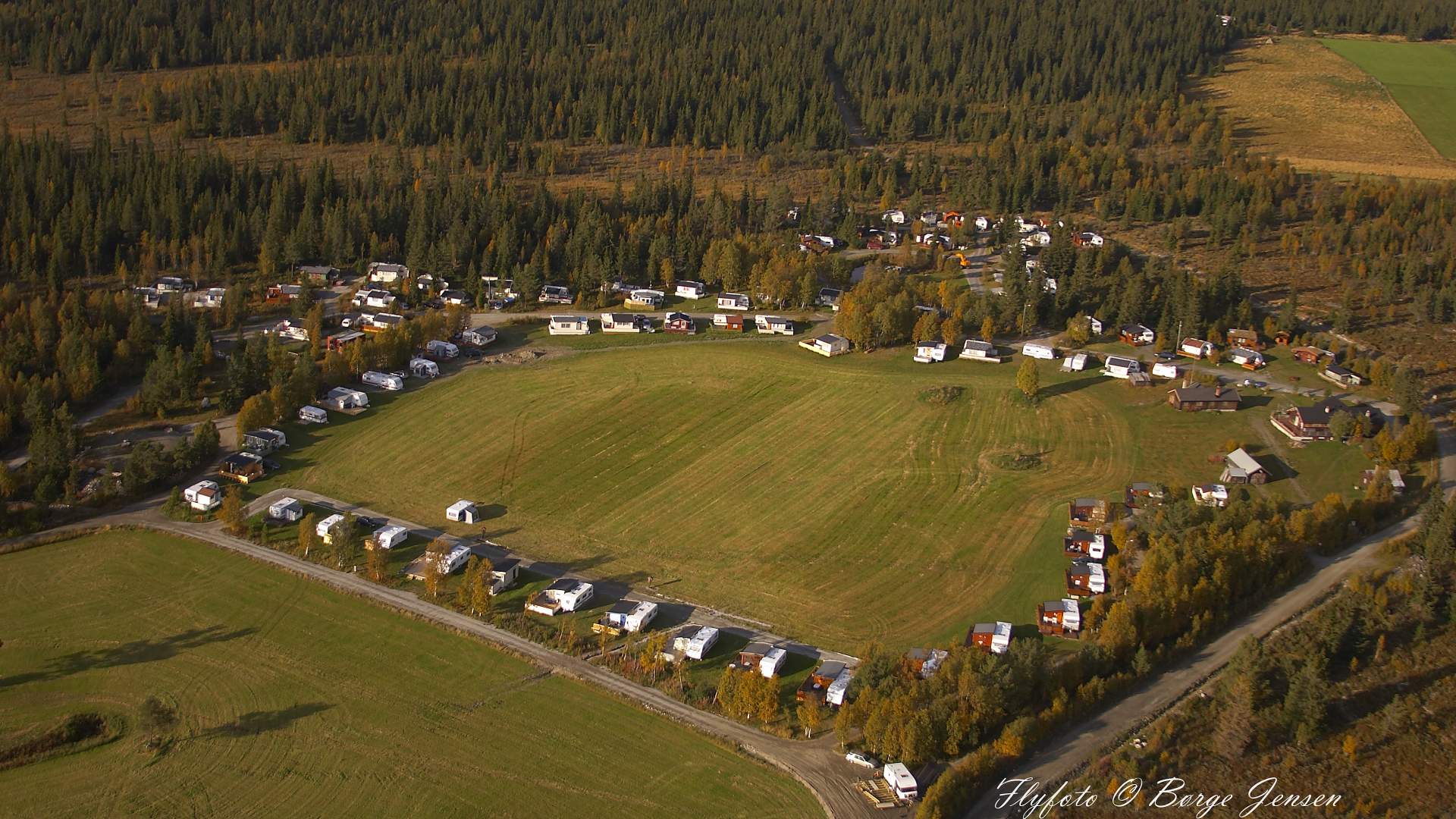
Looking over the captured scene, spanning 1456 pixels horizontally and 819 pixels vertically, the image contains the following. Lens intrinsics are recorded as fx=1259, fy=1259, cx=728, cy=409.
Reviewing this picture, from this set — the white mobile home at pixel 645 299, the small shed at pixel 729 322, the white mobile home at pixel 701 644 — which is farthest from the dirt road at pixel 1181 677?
the white mobile home at pixel 645 299

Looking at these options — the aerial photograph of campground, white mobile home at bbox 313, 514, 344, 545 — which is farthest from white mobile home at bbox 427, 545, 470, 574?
white mobile home at bbox 313, 514, 344, 545

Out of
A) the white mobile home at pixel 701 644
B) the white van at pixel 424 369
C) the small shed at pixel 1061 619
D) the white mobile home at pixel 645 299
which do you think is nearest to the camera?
the white mobile home at pixel 701 644

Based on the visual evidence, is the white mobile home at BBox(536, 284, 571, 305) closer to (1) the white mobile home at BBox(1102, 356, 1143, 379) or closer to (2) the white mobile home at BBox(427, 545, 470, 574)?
(1) the white mobile home at BBox(1102, 356, 1143, 379)

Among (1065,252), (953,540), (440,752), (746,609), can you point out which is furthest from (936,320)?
(440,752)

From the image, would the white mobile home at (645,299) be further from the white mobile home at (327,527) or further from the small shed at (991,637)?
the small shed at (991,637)

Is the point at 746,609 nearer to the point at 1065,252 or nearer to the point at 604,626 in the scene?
the point at 604,626

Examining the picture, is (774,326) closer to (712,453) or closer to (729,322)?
(729,322)
